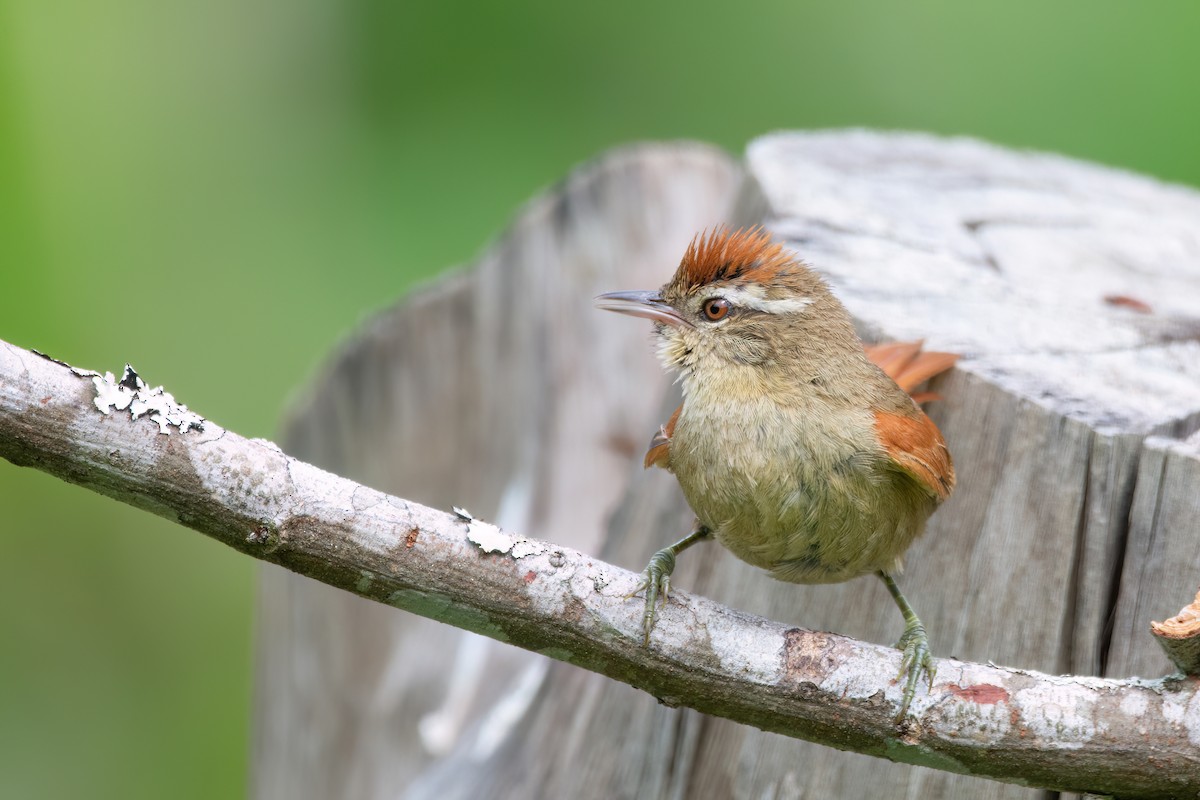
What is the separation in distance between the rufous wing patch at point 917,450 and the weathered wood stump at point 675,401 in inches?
12.5

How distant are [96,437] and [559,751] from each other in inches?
92.3

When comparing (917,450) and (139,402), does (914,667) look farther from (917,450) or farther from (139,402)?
(139,402)

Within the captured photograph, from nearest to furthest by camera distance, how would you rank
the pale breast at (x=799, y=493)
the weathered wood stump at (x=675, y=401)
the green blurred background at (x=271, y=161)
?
the pale breast at (x=799, y=493) < the weathered wood stump at (x=675, y=401) < the green blurred background at (x=271, y=161)

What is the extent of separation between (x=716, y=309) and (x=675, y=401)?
945 mm

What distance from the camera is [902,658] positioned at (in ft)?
7.21

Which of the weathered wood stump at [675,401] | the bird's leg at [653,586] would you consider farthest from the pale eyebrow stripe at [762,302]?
the bird's leg at [653,586]

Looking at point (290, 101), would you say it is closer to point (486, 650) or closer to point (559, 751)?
point (486, 650)

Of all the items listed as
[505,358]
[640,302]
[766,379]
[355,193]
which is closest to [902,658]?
[766,379]

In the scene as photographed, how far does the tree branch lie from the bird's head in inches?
31.5

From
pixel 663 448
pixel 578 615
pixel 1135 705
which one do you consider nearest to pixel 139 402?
pixel 578 615

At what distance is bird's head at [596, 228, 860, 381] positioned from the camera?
2.81 metres

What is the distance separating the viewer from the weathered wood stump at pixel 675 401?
110 inches

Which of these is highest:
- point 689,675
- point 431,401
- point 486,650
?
point 431,401

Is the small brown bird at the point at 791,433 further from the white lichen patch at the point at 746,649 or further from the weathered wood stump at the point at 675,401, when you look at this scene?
the weathered wood stump at the point at 675,401
